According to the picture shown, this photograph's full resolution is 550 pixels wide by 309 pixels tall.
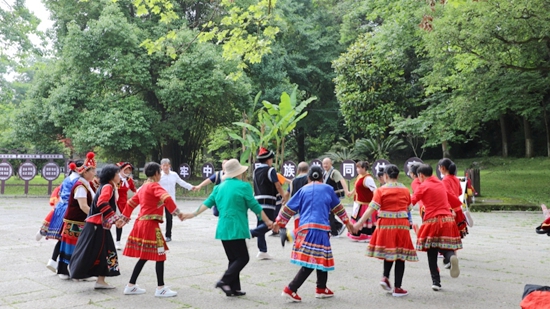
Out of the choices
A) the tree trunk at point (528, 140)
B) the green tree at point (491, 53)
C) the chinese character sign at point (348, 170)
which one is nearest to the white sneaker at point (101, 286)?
the green tree at point (491, 53)

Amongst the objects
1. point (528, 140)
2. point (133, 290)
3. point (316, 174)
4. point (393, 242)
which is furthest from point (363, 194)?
point (528, 140)

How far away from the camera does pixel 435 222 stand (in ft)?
20.0

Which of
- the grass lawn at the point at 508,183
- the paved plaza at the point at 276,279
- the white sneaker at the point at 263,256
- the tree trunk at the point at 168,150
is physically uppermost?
the tree trunk at the point at 168,150

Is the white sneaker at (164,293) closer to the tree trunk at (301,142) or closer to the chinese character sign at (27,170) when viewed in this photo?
the chinese character sign at (27,170)

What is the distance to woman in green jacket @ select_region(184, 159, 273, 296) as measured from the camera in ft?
17.8

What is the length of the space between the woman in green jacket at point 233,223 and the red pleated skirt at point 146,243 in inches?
15.8

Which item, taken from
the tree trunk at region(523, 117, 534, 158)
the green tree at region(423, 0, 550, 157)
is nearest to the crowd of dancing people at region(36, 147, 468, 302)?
the green tree at region(423, 0, 550, 157)

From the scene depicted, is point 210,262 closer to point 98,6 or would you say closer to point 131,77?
point 131,77

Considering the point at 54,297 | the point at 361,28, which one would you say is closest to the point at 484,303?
the point at 54,297

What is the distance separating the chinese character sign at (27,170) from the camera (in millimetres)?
21252

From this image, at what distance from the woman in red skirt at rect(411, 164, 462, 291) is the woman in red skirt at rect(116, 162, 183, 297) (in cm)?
290

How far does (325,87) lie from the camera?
33.5 m

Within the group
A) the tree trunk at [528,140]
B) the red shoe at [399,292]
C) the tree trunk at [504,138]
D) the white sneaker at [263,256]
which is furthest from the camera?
the tree trunk at [504,138]

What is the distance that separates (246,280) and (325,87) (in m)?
28.1
